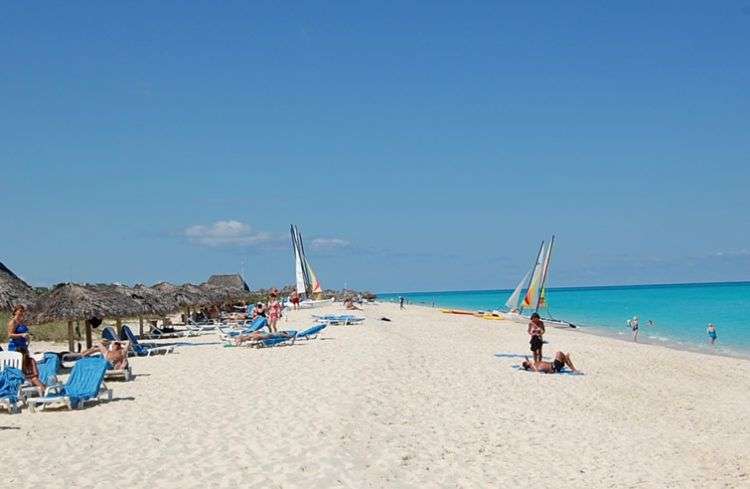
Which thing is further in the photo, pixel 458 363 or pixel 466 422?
pixel 458 363

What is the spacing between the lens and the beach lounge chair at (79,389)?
384 inches

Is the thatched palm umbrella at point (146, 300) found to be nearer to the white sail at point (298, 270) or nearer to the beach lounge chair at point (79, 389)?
the beach lounge chair at point (79, 389)

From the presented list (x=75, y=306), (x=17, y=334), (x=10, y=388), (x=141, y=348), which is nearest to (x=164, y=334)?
(x=141, y=348)

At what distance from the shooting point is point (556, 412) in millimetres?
10695

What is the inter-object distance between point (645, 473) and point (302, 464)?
3.67 m

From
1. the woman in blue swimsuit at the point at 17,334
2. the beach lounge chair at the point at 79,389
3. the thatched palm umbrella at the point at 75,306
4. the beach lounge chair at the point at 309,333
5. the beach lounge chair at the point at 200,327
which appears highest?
the thatched palm umbrella at the point at 75,306

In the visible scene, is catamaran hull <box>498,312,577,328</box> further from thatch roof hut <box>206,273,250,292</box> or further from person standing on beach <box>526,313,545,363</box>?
thatch roof hut <box>206,273,250,292</box>

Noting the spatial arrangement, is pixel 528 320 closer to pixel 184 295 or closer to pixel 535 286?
pixel 535 286

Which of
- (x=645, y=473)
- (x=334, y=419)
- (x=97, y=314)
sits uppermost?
(x=97, y=314)

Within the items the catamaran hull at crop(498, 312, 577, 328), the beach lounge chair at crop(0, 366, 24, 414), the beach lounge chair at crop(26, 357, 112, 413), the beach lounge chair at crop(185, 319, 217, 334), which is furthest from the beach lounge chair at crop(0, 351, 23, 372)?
the catamaran hull at crop(498, 312, 577, 328)

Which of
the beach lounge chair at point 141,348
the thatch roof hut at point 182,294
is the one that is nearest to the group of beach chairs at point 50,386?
the beach lounge chair at point 141,348

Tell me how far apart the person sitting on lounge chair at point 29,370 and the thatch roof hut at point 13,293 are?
4681mm

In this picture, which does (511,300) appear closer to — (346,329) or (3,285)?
(346,329)

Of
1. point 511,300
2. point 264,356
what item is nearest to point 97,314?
point 264,356
